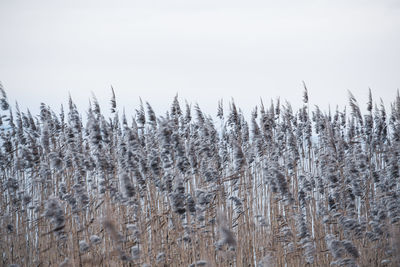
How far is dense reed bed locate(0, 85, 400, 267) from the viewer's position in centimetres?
361

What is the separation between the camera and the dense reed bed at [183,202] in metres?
3.61

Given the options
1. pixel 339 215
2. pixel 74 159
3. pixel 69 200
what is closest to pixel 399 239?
pixel 339 215

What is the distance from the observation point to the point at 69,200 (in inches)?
148

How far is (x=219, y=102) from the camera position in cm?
704

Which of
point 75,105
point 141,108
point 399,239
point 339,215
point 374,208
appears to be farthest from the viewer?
point 75,105

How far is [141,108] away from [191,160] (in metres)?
1.58

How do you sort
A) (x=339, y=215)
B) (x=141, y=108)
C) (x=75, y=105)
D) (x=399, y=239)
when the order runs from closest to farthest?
→ (x=399, y=239) < (x=339, y=215) < (x=141, y=108) < (x=75, y=105)

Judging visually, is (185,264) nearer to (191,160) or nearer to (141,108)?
(191,160)

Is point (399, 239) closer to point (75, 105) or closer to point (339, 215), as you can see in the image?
point (339, 215)

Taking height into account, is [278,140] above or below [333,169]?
above

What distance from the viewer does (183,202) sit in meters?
3.30

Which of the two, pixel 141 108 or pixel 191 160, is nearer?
pixel 191 160

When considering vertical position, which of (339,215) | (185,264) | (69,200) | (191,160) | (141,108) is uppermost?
(141,108)

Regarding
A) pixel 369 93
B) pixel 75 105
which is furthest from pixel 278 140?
pixel 75 105
